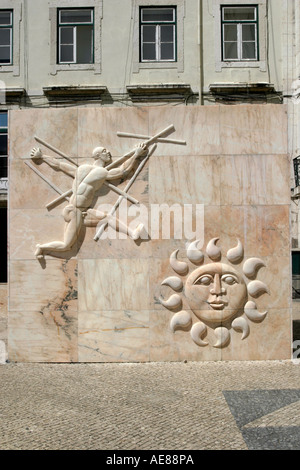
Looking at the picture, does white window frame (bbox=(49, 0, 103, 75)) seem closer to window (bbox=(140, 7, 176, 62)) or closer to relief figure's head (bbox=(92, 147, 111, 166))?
window (bbox=(140, 7, 176, 62))

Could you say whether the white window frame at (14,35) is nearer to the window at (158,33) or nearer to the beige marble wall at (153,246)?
the window at (158,33)

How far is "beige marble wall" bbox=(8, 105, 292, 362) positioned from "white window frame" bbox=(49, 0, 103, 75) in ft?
40.2

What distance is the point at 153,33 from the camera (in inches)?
840

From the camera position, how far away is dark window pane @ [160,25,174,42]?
838 inches

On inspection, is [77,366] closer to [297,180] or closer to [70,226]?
[70,226]

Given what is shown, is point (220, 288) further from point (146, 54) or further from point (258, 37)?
point (258, 37)

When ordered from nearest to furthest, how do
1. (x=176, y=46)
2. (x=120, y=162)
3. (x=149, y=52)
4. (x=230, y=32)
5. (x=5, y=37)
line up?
(x=120, y=162) → (x=176, y=46) → (x=149, y=52) → (x=230, y=32) → (x=5, y=37)

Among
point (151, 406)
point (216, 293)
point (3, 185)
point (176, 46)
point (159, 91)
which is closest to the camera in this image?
point (151, 406)

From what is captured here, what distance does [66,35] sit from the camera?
2147cm

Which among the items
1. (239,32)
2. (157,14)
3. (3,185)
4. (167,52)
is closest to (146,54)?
(167,52)

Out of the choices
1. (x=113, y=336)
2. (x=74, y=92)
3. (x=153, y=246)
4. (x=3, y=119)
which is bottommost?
(x=113, y=336)

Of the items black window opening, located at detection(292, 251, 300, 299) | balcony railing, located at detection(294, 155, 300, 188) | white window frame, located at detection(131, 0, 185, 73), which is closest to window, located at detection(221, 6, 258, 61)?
white window frame, located at detection(131, 0, 185, 73)

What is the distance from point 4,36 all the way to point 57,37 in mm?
2059
